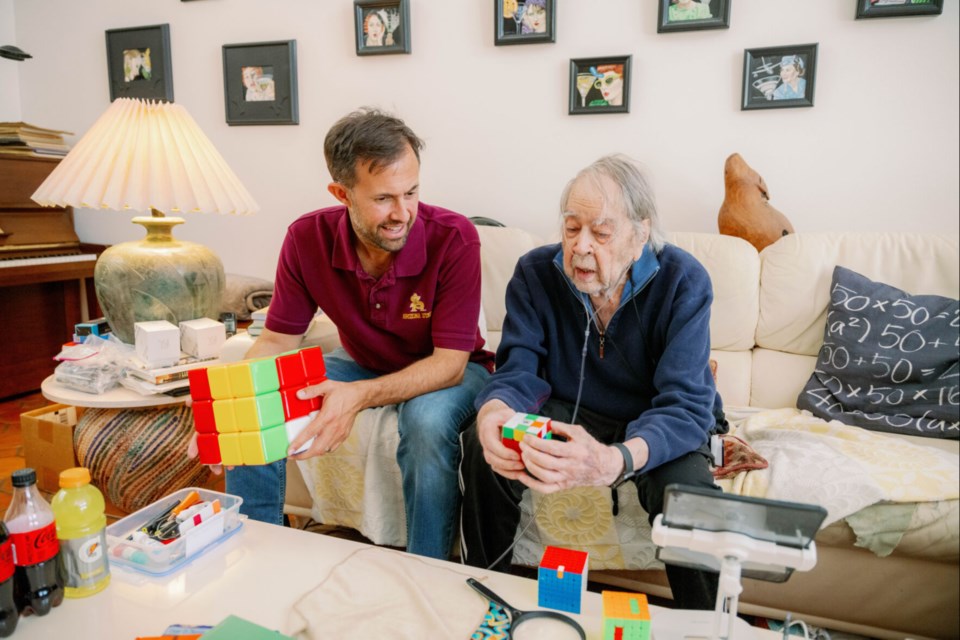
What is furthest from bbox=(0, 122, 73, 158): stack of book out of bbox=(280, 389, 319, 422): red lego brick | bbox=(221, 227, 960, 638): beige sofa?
bbox=(280, 389, 319, 422): red lego brick

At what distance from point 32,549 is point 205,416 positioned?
275 mm

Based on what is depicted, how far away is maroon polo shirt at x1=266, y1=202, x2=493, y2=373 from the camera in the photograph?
1.44m

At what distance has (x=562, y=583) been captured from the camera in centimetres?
85

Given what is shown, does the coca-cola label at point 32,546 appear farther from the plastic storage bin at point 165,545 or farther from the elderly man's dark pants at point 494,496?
the elderly man's dark pants at point 494,496

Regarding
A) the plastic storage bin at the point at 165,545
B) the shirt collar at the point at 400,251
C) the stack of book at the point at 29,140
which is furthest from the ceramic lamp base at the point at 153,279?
the stack of book at the point at 29,140

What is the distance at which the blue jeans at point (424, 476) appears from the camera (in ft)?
4.21

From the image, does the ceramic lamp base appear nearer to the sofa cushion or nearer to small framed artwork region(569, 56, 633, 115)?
small framed artwork region(569, 56, 633, 115)

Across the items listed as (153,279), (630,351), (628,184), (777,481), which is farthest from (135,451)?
(777,481)

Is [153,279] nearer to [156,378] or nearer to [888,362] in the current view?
[156,378]

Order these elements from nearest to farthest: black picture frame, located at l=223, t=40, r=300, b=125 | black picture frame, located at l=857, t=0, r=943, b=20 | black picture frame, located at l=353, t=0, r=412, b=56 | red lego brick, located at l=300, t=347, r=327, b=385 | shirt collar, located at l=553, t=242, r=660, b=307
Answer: black picture frame, located at l=857, t=0, r=943, b=20 < red lego brick, located at l=300, t=347, r=327, b=385 < shirt collar, located at l=553, t=242, r=660, b=307 < black picture frame, located at l=353, t=0, r=412, b=56 < black picture frame, located at l=223, t=40, r=300, b=125

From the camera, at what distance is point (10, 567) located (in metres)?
0.81

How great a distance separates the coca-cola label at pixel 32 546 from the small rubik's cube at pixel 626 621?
754mm

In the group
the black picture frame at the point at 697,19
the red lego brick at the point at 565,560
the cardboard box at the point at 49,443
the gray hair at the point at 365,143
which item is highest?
the black picture frame at the point at 697,19

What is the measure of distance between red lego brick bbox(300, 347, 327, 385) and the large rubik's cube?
2 centimetres
